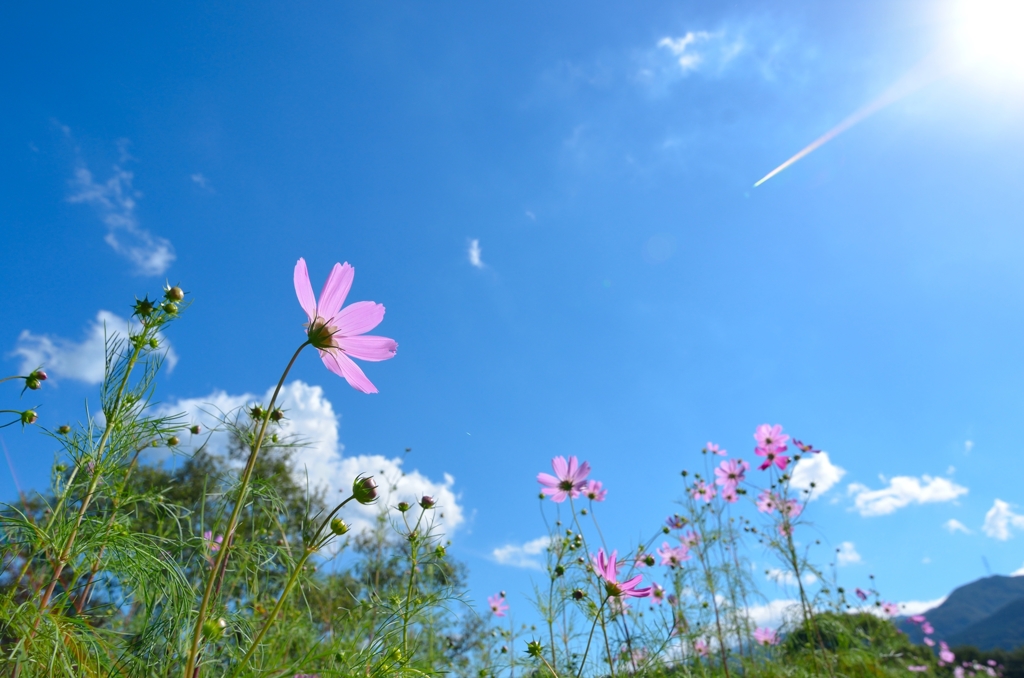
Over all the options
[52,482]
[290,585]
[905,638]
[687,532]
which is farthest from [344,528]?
[905,638]

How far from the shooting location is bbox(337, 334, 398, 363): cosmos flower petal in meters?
0.80

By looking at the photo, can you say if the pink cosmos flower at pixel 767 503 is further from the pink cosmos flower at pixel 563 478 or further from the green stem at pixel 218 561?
the green stem at pixel 218 561

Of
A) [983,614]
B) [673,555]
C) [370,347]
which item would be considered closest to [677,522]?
[673,555]

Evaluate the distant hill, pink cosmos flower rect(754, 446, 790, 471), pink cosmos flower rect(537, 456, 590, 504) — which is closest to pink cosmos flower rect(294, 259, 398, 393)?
pink cosmos flower rect(537, 456, 590, 504)

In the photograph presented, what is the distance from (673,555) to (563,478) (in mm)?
838

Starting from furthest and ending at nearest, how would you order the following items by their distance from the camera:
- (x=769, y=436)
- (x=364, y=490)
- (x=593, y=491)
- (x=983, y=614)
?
(x=983, y=614) → (x=769, y=436) → (x=593, y=491) → (x=364, y=490)

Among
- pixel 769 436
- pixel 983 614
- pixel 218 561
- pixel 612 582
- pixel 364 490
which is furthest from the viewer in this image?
pixel 983 614

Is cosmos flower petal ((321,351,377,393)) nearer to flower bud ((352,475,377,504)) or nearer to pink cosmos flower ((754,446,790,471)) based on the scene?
flower bud ((352,475,377,504))

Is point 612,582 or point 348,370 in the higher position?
point 348,370

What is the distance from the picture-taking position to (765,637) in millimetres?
3143

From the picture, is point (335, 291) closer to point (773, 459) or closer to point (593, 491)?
point (593, 491)

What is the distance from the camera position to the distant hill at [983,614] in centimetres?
4131

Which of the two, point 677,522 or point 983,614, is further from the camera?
point 983,614

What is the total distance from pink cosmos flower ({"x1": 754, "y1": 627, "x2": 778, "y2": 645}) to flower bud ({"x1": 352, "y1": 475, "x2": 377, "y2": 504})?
3.18 m
